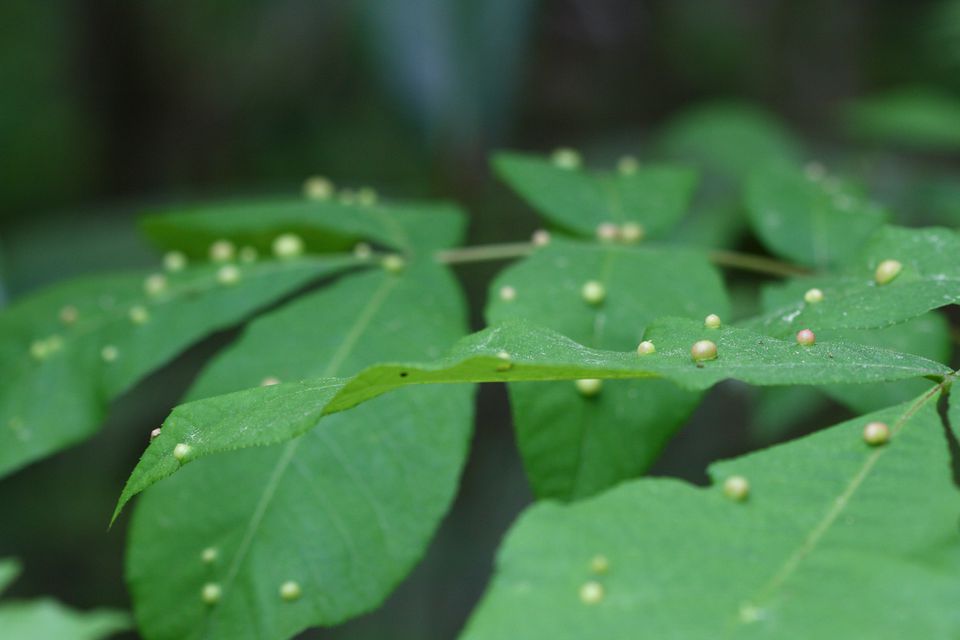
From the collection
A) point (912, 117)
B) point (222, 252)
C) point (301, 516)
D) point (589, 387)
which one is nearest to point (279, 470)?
point (301, 516)

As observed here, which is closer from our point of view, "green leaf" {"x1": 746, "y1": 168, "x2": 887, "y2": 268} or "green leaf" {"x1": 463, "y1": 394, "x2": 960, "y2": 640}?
"green leaf" {"x1": 463, "y1": 394, "x2": 960, "y2": 640}

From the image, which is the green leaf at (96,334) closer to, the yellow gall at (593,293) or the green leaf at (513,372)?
the yellow gall at (593,293)

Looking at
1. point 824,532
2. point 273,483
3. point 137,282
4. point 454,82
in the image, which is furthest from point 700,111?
point 824,532

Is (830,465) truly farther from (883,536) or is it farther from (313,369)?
(313,369)

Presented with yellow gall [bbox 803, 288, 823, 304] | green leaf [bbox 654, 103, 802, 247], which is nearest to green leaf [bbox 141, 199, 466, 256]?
yellow gall [bbox 803, 288, 823, 304]

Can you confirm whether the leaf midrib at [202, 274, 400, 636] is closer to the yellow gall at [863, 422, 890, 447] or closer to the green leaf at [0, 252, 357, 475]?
the green leaf at [0, 252, 357, 475]

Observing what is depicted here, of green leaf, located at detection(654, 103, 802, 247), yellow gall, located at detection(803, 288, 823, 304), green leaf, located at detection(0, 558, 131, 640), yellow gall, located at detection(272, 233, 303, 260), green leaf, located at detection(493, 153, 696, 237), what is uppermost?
yellow gall, located at detection(803, 288, 823, 304)
